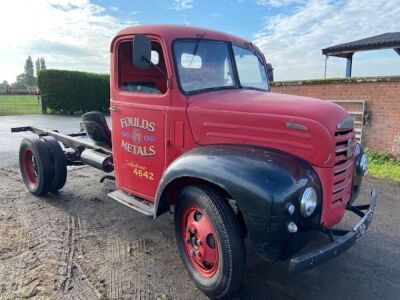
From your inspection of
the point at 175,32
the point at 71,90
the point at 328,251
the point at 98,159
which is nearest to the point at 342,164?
the point at 328,251

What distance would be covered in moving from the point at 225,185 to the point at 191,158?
469 mm

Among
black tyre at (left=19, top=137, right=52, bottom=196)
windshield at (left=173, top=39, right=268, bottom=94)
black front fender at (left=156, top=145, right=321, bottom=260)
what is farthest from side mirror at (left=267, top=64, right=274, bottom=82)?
black tyre at (left=19, top=137, right=52, bottom=196)

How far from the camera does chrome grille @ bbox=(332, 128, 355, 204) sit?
293cm

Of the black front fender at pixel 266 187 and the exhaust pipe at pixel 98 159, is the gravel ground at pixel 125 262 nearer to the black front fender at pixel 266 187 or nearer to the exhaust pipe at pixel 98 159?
the exhaust pipe at pixel 98 159

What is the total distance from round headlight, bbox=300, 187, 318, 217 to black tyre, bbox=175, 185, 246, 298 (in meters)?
0.52

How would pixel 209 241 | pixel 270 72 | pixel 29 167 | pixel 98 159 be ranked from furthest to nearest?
pixel 29 167
pixel 98 159
pixel 270 72
pixel 209 241

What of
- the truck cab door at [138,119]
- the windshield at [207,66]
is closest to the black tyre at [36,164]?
the truck cab door at [138,119]

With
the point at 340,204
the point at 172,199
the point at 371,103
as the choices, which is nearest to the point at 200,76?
the point at 172,199

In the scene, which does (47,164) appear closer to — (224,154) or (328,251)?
(224,154)

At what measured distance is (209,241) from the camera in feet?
9.94

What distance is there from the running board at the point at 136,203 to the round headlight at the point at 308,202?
1.54m

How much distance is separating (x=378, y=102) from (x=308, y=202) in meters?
6.82

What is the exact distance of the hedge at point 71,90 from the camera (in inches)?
777

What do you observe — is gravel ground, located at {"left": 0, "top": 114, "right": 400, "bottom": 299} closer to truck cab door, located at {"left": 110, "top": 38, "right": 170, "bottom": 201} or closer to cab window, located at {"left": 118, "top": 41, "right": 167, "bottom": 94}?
truck cab door, located at {"left": 110, "top": 38, "right": 170, "bottom": 201}
